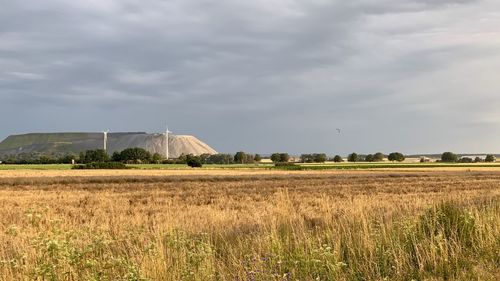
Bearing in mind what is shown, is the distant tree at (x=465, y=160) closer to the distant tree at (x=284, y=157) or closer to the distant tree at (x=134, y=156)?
the distant tree at (x=284, y=157)

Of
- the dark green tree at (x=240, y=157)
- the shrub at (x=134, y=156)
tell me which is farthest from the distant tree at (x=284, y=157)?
the shrub at (x=134, y=156)

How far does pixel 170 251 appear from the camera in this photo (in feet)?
29.9

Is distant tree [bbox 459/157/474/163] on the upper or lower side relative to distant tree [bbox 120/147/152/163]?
lower

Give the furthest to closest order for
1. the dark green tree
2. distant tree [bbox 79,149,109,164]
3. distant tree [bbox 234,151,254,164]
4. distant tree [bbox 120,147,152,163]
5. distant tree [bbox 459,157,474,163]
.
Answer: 1. the dark green tree
2. distant tree [bbox 234,151,254,164]
3. distant tree [bbox 459,157,474,163]
4. distant tree [bbox 120,147,152,163]
5. distant tree [bbox 79,149,109,164]

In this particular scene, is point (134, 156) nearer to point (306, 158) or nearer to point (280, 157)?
point (280, 157)

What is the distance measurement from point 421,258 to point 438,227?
298 cm

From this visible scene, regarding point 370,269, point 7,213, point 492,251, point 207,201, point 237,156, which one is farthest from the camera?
point 237,156

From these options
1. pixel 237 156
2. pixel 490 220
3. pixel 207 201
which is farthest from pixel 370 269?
pixel 237 156

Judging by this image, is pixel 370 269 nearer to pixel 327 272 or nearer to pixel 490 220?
pixel 327 272

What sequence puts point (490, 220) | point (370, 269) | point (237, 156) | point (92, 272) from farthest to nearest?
point (237, 156)
point (490, 220)
point (370, 269)
point (92, 272)

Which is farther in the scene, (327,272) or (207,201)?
(207,201)

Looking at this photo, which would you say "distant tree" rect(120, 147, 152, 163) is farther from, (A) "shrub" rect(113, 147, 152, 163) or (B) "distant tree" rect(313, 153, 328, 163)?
(B) "distant tree" rect(313, 153, 328, 163)

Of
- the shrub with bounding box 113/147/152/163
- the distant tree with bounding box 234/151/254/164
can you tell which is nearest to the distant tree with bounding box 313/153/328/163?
the distant tree with bounding box 234/151/254/164

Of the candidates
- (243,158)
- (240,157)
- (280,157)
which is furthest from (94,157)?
(280,157)
